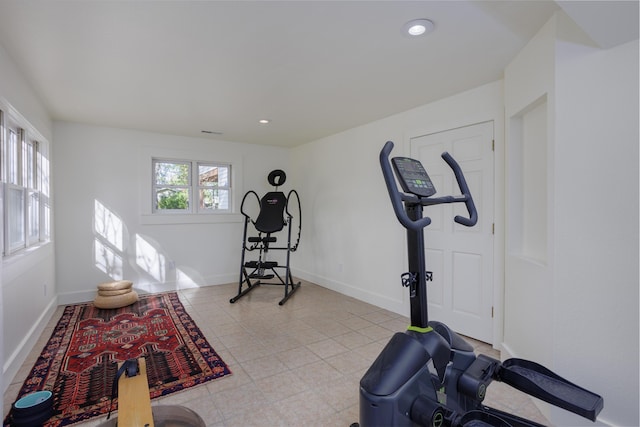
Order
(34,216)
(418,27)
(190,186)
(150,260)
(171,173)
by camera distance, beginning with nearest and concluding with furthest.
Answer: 1. (418,27)
2. (34,216)
3. (150,260)
4. (171,173)
5. (190,186)

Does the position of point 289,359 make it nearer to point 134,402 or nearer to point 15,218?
point 134,402

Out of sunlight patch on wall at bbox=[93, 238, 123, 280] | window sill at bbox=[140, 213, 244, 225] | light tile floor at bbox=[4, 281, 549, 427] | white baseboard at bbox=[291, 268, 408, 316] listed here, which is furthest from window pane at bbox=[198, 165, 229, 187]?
white baseboard at bbox=[291, 268, 408, 316]

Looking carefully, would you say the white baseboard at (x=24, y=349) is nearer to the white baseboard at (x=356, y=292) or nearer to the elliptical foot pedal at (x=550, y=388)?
the elliptical foot pedal at (x=550, y=388)

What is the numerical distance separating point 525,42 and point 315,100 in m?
1.80

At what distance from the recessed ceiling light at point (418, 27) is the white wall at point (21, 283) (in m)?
2.63

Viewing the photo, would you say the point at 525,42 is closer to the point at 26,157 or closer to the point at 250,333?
the point at 250,333

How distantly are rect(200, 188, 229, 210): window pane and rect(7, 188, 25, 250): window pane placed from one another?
7.70 feet

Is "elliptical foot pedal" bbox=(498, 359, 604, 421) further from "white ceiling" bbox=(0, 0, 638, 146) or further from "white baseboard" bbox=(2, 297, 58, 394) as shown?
"white baseboard" bbox=(2, 297, 58, 394)

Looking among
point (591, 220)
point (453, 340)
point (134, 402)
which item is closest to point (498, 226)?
point (591, 220)

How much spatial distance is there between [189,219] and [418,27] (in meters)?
4.12

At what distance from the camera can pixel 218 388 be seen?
2186 millimetres

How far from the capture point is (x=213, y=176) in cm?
521

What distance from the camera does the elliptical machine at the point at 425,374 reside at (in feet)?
4.02

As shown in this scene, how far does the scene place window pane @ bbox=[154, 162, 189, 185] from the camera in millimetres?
4785
